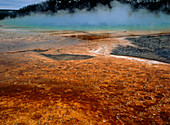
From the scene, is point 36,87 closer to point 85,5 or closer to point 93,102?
point 93,102

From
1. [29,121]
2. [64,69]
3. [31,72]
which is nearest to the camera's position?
[29,121]

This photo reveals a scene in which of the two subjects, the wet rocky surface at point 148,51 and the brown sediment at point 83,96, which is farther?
the wet rocky surface at point 148,51

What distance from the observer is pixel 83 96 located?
87.6 inches

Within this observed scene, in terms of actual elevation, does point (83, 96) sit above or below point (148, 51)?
below

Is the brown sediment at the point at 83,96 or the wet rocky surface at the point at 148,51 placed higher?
the wet rocky surface at the point at 148,51

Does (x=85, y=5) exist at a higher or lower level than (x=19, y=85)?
higher

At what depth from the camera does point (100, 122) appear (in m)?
1.63

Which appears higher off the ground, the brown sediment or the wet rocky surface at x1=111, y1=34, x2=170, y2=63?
the wet rocky surface at x1=111, y1=34, x2=170, y2=63

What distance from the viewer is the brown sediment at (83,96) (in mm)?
1694

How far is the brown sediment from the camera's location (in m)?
1.69

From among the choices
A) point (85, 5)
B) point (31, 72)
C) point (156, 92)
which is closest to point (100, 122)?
point (156, 92)

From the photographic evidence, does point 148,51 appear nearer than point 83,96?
No

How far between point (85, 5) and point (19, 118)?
266 ft

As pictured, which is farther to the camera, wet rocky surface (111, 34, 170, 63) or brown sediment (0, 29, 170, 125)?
wet rocky surface (111, 34, 170, 63)
